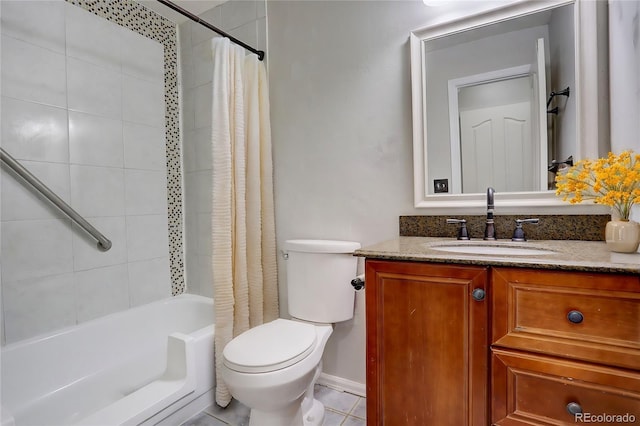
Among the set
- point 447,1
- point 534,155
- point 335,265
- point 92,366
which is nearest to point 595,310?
point 534,155

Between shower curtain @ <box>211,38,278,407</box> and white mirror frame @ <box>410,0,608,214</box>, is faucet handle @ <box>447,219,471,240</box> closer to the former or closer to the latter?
white mirror frame @ <box>410,0,608,214</box>

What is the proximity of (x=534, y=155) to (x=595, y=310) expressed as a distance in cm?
75

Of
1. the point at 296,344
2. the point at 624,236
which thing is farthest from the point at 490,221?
the point at 296,344

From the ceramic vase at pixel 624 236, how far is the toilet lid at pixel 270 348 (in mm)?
1094

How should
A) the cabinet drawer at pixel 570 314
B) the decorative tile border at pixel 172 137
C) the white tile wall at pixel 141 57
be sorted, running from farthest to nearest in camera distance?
the decorative tile border at pixel 172 137, the white tile wall at pixel 141 57, the cabinet drawer at pixel 570 314

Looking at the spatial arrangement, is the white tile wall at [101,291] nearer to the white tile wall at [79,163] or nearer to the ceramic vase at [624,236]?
the white tile wall at [79,163]

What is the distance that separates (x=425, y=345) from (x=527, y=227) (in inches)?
27.7

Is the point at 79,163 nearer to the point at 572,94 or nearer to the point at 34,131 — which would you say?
the point at 34,131

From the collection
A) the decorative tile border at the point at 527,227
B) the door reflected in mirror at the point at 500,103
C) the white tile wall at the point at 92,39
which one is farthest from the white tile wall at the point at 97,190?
the door reflected in mirror at the point at 500,103

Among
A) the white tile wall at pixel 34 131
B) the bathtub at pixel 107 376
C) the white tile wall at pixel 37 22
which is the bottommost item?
the bathtub at pixel 107 376

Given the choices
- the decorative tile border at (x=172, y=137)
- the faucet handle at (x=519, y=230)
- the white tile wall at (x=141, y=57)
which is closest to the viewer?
the faucet handle at (x=519, y=230)

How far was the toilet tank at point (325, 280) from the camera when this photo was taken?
5.08 ft

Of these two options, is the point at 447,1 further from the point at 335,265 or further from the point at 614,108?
the point at 335,265

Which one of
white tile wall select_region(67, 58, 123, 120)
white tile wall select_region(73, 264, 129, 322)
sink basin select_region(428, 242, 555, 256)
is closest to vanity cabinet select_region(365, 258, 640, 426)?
sink basin select_region(428, 242, 555, 256)
